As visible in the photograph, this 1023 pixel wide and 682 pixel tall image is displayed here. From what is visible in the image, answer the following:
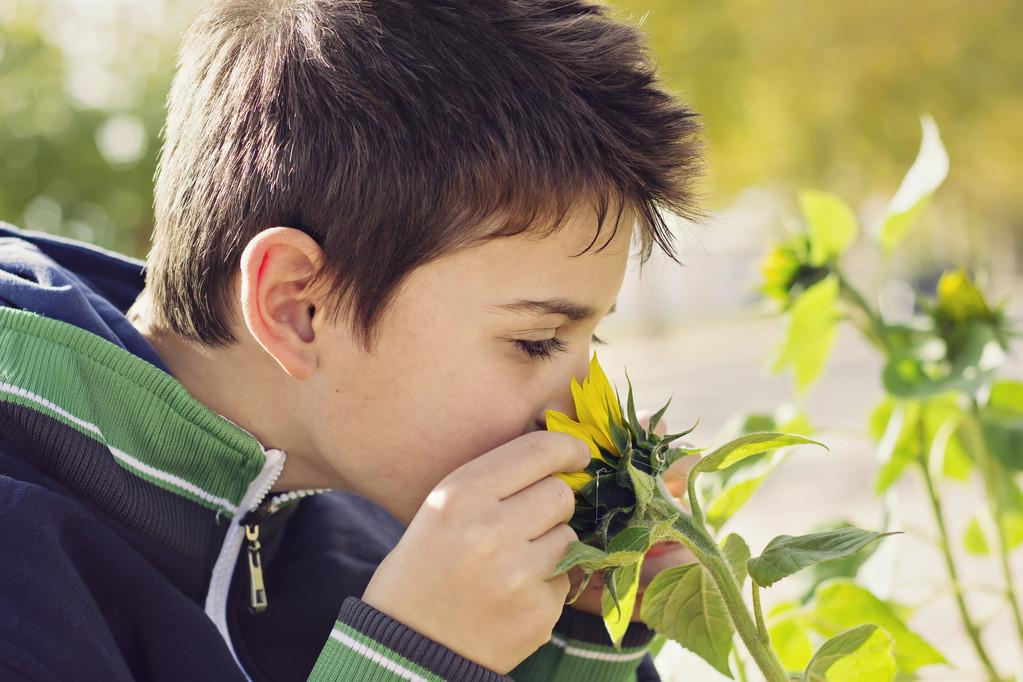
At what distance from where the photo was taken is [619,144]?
1017 mm

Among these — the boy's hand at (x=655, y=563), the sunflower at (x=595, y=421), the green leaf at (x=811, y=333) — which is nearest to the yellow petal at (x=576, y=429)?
the sunflower at (x=595, y=421)

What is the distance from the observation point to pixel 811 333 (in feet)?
3.86

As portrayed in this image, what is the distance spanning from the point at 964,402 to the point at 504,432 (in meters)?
0.58

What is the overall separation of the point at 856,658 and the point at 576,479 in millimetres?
229

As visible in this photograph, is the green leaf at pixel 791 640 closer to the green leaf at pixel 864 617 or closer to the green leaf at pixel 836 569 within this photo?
the green leaf at pixel 864 617

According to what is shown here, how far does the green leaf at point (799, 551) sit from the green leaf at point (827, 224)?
1.94ft

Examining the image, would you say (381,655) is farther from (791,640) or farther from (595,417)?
(791,640)

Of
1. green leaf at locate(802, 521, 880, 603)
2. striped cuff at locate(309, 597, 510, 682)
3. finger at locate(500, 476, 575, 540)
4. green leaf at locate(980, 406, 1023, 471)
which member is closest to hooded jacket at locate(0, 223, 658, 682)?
striped cuff at locate(309, 597, 510, 682)

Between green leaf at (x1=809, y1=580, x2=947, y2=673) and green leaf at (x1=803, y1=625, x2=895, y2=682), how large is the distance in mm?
266

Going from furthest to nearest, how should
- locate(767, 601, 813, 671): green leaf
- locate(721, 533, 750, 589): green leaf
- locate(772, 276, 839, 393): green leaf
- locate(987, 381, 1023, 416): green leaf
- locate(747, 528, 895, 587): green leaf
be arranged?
1. locate(987, 381, 1023, 416): green leaf
2. locate(772, 276, 839, 393): green leaf
3. locate(767, 601, 813, 671): green leaf
4. locate(721, 533, 750, 589): green leaf
5. locate(747, 528, 895, 587): green leaf

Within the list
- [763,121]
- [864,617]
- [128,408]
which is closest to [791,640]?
[864,617]

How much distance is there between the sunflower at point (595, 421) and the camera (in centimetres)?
82

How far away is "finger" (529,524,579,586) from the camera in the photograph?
0.84m

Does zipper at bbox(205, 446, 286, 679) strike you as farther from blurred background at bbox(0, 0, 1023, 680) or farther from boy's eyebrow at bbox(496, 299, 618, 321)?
blurred background at bbox(0, 0, 1023, 680)
